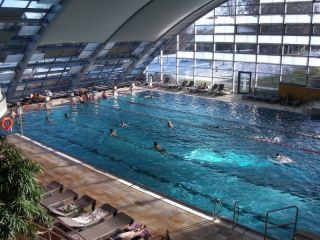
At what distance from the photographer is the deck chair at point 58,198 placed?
1090 centimetres

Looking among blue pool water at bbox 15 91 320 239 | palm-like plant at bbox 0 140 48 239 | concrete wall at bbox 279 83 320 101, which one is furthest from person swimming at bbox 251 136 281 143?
palm-like plant at bbox 0 140 48 239

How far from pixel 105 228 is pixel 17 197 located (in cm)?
464

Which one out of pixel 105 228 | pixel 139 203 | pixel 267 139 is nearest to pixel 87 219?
pixel 105 228

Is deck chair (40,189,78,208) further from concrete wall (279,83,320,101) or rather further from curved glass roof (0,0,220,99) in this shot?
concrete wall (279,83,320,101)

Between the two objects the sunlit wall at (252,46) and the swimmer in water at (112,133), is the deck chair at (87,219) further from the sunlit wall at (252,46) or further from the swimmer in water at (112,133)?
the sunlit wall at (252,46)

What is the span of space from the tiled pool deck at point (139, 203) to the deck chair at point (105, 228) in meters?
0.83

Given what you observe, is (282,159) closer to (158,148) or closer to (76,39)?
(158,148)

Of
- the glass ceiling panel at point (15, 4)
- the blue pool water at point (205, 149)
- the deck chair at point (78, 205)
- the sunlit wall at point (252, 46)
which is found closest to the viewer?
the deck chair at point (78, 205)

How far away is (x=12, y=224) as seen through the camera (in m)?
4.68

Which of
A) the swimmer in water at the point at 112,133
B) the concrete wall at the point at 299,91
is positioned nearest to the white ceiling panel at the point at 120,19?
the swimmer in water at the point at 112,133

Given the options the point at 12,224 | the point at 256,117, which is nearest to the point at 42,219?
the point at 12,224

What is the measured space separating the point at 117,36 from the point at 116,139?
1123 centimetres

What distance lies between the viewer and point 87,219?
9891mm

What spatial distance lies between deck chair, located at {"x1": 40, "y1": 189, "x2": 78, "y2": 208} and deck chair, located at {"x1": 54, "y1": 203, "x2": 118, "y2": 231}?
3.69 feet
